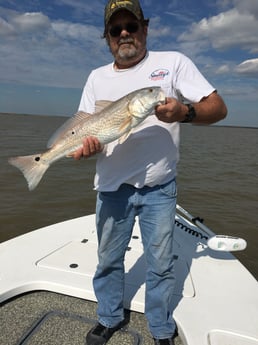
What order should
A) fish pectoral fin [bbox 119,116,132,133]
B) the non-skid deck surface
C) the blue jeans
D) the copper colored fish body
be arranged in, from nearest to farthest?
the copper colored fish body → fish pectoral fin [bbox 119,116,132,133] → the blue jeans → the non-skid deck surface

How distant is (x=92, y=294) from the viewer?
11.9 feet

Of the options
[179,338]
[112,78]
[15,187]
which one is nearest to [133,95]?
[112,78]

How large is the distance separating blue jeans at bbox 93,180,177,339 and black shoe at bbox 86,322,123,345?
60 mm

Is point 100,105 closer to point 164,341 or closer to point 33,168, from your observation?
point 33,168

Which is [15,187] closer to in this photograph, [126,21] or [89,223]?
[89,223]

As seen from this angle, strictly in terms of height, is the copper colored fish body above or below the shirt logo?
below

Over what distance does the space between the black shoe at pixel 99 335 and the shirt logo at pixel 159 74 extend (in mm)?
2470

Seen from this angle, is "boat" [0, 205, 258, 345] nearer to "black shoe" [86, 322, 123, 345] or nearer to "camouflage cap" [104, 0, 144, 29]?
"black shoe" [86, 322, 123, 345]

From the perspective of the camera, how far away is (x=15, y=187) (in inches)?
511

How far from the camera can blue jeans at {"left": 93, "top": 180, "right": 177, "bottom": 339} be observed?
2.90 metres

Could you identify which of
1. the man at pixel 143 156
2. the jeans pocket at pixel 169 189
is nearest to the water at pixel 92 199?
the man at pixel 143 156

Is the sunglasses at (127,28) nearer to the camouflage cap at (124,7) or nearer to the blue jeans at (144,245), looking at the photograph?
the camouflage cap at (124,7)

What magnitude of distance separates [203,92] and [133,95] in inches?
22.3

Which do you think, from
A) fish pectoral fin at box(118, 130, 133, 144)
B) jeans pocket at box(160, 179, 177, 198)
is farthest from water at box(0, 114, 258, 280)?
fish pectoral fin at box(118, 130, 133, 144)
